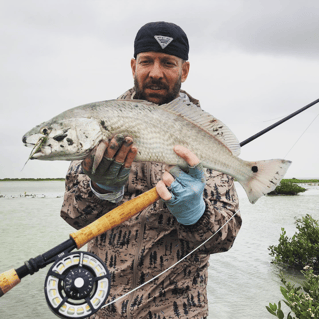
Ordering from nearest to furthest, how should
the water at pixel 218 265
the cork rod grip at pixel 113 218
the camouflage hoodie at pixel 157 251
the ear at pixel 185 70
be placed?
the cork rod grip at pixel 113 218 → the camouflage hoodie at pixel 157 251 → the ear at pixel 185 70 → the water at pixel 218 265

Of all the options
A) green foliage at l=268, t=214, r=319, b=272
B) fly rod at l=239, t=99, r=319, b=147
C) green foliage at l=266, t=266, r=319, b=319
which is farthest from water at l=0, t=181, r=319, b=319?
fly rod at l=239, t=99, r=319, b=147

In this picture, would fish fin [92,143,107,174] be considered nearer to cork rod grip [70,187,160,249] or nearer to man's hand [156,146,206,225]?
cork rod grip [70,187,160,249]

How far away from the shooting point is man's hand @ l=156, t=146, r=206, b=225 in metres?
2.35

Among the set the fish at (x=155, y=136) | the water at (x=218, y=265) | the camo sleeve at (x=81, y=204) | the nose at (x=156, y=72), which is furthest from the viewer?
the water at (x=218, y=265)

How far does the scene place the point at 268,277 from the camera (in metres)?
9.10

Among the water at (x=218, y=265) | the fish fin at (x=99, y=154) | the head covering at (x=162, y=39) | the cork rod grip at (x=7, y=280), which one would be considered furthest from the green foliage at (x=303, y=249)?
the cork rod grip at (x=7, y=280)

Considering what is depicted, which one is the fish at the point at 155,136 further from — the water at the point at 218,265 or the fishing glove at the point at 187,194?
the water at the point at 218,265

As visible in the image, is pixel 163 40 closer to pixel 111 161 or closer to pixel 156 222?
pixel 111 161

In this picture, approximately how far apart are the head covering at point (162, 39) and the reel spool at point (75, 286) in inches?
79.6

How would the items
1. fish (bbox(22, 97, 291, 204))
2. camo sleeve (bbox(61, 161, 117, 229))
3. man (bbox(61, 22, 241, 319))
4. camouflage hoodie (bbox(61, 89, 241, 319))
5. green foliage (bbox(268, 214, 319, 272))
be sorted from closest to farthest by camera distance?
fish (bbox(22, 97, 291, 204)) < man (bbox(61, 22, 241, 319)) < camouflage hoodie (bbox(61, 89, 241, 319)) < camo sleeve (bbox(61, 161, 117, 229)) < green foliage (bbox(268, 214, 319, 272))

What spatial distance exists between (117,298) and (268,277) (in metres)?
7.82

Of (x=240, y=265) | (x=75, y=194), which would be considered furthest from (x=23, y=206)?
(x=75, y=194)

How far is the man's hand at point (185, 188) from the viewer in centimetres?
235

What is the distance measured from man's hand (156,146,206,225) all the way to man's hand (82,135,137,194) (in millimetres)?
302
